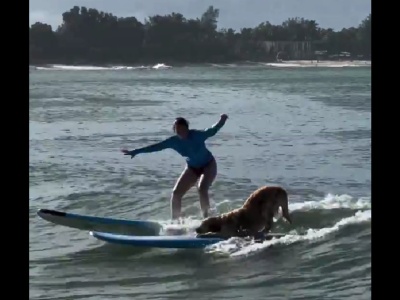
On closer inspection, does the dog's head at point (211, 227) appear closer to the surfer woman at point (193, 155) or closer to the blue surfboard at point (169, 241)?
the blue surfboard at point (169, 241)

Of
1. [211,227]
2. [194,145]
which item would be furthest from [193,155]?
[211,227]

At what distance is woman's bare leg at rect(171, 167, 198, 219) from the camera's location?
843 centimetres

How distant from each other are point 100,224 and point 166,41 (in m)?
57.8

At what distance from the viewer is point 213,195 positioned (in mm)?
11289

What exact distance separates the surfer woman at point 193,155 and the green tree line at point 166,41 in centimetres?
5154

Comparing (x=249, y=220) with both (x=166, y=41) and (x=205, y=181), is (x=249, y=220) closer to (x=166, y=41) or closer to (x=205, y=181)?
(x=205, y=181)

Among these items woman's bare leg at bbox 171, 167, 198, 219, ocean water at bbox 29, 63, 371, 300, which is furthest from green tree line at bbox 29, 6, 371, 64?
woman's bare leg at bbox 171, 167, 198, 219

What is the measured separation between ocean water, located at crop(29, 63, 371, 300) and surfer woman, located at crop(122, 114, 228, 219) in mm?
327

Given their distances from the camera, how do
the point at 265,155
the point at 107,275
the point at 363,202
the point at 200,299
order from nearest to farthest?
the point at 200,299 → the point at 107,275 → the point at 363,202 → the point at 265,155

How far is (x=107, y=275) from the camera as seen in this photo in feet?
21.7

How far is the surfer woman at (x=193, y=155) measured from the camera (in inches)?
317
